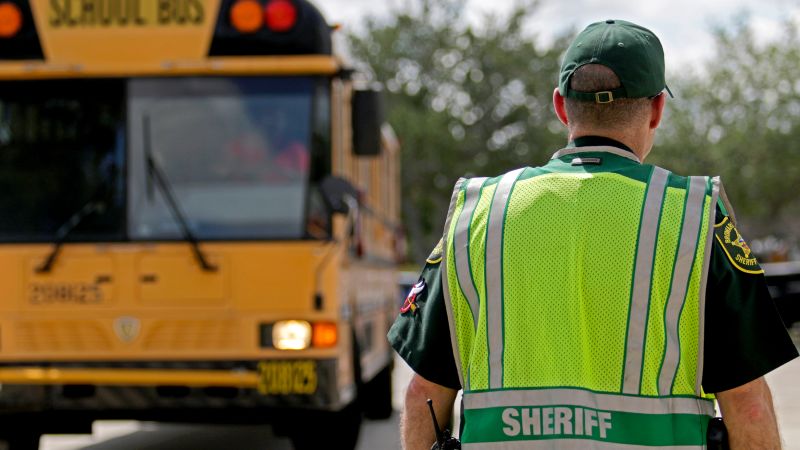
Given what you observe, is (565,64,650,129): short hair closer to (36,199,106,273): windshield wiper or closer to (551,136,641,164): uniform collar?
(551,136,641,164): uniform collar

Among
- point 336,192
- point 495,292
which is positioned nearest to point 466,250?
point 495,292

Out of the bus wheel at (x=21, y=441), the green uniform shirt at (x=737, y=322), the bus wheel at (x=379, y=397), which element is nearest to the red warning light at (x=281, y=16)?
the bus wheel at (x=21, y=441)

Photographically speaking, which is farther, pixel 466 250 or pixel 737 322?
pixel 466 250

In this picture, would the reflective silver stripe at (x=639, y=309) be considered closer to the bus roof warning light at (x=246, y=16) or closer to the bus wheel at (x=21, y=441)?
the bus roof warning light at (x=246, y=16)

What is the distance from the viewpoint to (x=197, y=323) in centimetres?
698

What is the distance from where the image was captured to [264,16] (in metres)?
7.14

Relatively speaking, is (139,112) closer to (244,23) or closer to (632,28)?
(244,23)

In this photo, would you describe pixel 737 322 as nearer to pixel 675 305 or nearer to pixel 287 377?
pixel 675 305

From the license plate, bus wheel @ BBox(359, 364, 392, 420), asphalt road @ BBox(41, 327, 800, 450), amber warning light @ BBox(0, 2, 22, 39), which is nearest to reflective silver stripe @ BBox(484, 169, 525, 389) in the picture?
the license plate

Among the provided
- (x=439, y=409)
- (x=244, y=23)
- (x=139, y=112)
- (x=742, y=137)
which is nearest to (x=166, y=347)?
(x=139, y=112)

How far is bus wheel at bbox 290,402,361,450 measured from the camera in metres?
7.33

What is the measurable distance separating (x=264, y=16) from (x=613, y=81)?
507 cm

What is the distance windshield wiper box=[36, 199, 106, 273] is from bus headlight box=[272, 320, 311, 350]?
1.24 meters

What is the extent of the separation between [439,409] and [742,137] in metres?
54.2
